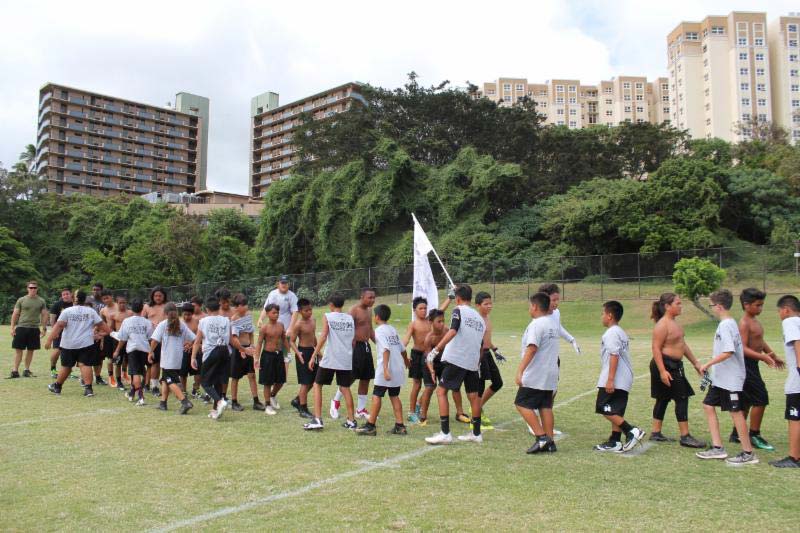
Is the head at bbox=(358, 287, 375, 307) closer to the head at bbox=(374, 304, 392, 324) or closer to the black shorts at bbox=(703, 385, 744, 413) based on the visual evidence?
the head at bbox=(374, 304, 392, 324)

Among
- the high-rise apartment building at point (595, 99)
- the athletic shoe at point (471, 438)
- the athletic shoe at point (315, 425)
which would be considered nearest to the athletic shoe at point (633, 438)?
the athletic shoe at point (471, 438)

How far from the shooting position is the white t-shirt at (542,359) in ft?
21.4

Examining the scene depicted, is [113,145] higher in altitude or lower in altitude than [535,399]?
higher

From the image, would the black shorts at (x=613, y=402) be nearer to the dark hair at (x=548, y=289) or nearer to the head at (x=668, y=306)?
the head at (x=668, y=306)

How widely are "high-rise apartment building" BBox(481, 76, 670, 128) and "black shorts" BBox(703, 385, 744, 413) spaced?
121477mm

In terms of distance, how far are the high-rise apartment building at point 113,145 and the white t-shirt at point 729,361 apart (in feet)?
325

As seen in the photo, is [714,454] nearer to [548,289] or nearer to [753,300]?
[753,300]

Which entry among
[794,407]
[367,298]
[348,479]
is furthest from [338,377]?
[794,407]

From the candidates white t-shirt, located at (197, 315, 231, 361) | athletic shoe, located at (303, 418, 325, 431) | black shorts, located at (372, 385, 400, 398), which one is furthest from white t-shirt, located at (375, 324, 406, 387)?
white t-shirt, located at (197, 315, 231, 361)

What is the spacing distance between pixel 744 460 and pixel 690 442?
0.74 meters

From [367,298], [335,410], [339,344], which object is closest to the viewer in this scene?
[339,344]

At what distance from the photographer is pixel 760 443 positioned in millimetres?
6906

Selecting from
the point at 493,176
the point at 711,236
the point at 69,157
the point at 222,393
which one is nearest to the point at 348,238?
the point at 493,176

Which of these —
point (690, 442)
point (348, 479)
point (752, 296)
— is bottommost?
point (348, 479)
